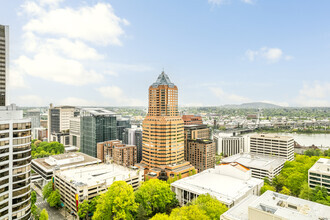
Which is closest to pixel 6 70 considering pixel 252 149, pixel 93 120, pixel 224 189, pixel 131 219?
pixel 93 120

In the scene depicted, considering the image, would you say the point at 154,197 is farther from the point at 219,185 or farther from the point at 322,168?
the point at 322,168

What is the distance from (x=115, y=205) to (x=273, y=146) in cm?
5780

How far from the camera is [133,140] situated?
76.9 metres

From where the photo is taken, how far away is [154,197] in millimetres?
36688

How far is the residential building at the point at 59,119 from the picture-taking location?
111688mm

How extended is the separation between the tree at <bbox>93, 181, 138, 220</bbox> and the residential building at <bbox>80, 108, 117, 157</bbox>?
48357 millimetres

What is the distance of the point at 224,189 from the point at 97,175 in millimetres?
26610

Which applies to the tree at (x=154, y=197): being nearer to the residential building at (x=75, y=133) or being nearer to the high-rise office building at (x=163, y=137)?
the high-rise office building at (x=163, y=137)

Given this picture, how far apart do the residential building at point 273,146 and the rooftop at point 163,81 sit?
1438 inches

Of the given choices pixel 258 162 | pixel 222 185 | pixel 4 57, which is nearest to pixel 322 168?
pixel 258 162

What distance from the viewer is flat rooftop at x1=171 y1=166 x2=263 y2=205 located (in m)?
36.3

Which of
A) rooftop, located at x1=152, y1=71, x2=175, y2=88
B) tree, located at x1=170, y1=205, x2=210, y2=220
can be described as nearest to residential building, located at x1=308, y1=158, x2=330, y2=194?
tree, located at x1=170, y1=205, x2=210, y2=220

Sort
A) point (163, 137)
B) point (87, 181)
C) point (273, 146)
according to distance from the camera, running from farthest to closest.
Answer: point (273, 146)
point (163, 137)
point (87, 181)

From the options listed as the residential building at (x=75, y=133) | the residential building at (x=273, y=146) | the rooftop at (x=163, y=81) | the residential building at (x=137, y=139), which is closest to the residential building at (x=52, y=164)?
the residential building at (x=137, y=139)
